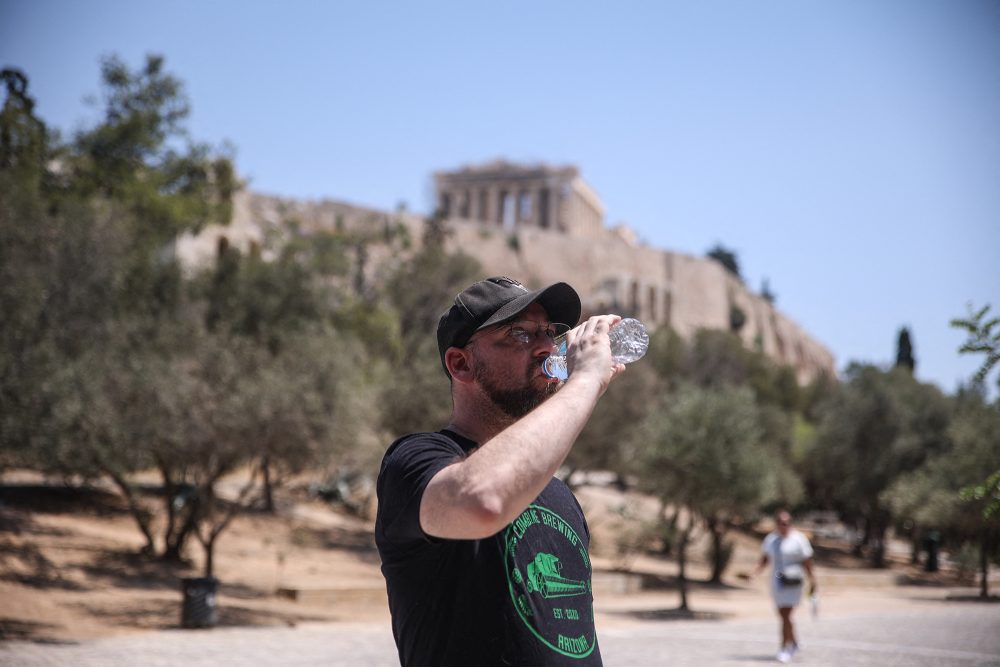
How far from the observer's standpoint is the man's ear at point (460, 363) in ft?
7.77

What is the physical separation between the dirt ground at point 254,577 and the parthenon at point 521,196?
90568 millimetres

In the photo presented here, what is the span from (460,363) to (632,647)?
43.1 ft

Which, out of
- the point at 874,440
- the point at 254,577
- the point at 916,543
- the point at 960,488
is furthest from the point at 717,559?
the point at 874,440

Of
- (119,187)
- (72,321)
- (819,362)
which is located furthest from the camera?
(819,362)

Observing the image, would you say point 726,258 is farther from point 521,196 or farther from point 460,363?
point 460,363

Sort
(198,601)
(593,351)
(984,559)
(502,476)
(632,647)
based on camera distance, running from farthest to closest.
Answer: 1. (984,559)
2. (198,601)
3. (632,647)
4. (593,351)
5. (502,476)

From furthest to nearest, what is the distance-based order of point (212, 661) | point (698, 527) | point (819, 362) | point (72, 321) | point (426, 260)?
point (819, 362)
point (426, 260)
point (698, 527)
point (72, 321)
point (212, 661)

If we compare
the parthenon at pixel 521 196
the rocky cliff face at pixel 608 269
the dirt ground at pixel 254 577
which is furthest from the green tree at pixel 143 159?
the parthenon at pixel 521 196

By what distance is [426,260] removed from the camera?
179 ft

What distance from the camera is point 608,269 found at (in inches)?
4158

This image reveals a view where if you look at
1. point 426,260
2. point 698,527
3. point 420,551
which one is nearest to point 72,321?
point 420,551

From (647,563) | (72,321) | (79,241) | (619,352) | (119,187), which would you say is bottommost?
(647,563)

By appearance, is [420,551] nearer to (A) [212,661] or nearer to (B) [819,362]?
(A) [212,661]

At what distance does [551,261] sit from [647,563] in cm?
6966
